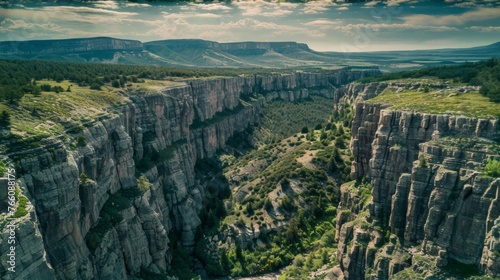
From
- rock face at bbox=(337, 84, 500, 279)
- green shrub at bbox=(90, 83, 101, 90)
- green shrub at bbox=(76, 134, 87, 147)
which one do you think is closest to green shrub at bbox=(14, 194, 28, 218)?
green shrub at bbox=(76, 134, 87, 147)

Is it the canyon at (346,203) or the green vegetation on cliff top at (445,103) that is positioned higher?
the green vegetation on cliff top at (445,103)

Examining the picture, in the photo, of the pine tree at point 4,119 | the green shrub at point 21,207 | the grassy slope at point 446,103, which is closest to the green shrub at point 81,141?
the pine tree at point 4,119

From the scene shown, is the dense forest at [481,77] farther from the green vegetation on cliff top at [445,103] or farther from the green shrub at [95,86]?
the green shrub at [95,86]

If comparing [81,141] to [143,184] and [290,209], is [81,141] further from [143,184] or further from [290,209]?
[290,209]

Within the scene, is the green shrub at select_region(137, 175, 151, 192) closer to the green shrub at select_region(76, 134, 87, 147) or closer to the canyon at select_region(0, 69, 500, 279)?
the canyon at select_region(0, 69, 500, 279)

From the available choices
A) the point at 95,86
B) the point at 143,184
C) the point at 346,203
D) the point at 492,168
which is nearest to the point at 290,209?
the point at 346,203
